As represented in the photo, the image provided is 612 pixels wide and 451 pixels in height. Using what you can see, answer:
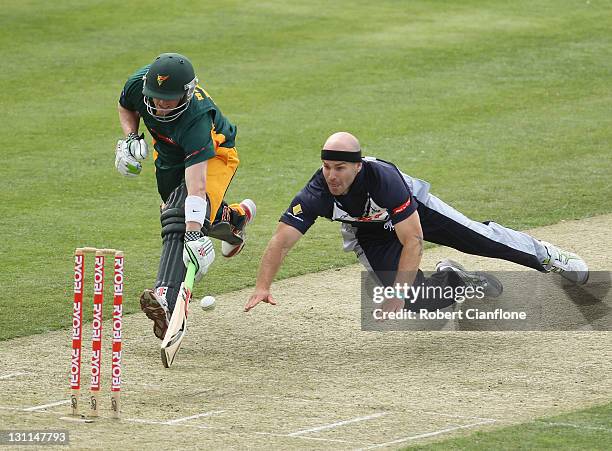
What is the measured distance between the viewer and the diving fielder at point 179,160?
8.48m

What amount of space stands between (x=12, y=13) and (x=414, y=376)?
54.9ft

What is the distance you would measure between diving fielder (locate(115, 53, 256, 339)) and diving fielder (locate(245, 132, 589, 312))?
59cm

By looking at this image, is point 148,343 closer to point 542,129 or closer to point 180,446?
point 180,446

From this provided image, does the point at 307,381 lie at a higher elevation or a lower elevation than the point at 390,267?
lower

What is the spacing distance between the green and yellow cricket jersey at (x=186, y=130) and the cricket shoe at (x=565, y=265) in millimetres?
2555

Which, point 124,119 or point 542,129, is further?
point 542,129

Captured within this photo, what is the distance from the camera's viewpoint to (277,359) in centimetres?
848

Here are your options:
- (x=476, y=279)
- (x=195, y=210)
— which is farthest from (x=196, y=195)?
(x=476, y=279)

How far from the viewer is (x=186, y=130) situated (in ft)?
28.7

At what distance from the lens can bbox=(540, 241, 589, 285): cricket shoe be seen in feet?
30.7

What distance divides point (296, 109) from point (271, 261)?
9.20m

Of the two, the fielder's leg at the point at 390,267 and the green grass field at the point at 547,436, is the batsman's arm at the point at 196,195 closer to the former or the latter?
the fielder's leg at the point at 390,267

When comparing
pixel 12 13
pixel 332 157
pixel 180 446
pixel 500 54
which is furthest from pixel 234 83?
pixel 180 446

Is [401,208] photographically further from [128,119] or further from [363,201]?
[128,119]
